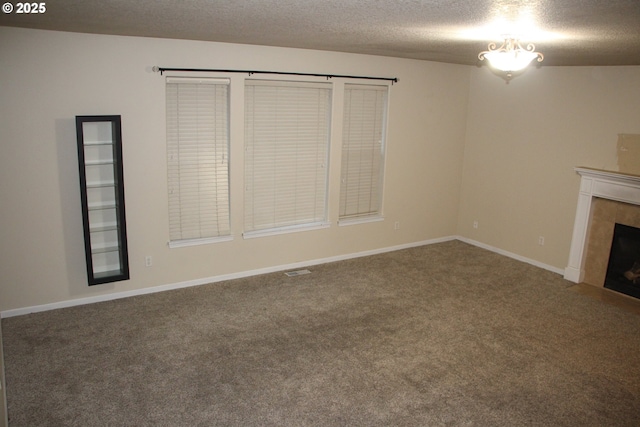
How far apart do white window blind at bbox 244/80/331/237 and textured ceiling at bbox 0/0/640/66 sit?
4.00ft

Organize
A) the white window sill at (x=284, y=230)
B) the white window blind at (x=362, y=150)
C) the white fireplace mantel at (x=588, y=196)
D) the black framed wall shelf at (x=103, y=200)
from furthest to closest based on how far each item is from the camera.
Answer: the white window blind at (x=362, y=150), the white window sill at (x=284, y=230), the white fireplace mantel at (x=588, y=196), the black framed wall shelf at (x=103, y=200)

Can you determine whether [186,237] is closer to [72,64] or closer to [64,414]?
[72,64]

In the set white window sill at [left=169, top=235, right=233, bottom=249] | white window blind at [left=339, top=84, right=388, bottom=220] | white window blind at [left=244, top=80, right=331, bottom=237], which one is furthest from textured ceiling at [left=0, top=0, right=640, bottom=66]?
white window sill at [left=169, top=235, right=233, bottom=249]

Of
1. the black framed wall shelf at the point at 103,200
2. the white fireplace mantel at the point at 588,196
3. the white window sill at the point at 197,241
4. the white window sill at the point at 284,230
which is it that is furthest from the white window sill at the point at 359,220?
the black framed wall shelf at the point at 103,200

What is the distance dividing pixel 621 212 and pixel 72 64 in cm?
584

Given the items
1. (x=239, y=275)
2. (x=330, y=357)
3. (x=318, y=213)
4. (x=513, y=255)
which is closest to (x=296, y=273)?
(x=239, y=275)

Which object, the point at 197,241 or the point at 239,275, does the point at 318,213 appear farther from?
the point at 197,241

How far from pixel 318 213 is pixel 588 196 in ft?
10.4

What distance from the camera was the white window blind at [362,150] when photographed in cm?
625

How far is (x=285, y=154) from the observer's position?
19.2 feet

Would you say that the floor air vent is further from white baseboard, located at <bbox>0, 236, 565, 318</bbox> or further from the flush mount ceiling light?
the flush mount ceiling light

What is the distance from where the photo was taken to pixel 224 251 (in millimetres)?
5660

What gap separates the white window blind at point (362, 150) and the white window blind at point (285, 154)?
1.00 feet

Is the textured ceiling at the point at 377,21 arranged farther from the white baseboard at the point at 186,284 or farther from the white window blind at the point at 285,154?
the white baseboard at the point at 186,284
